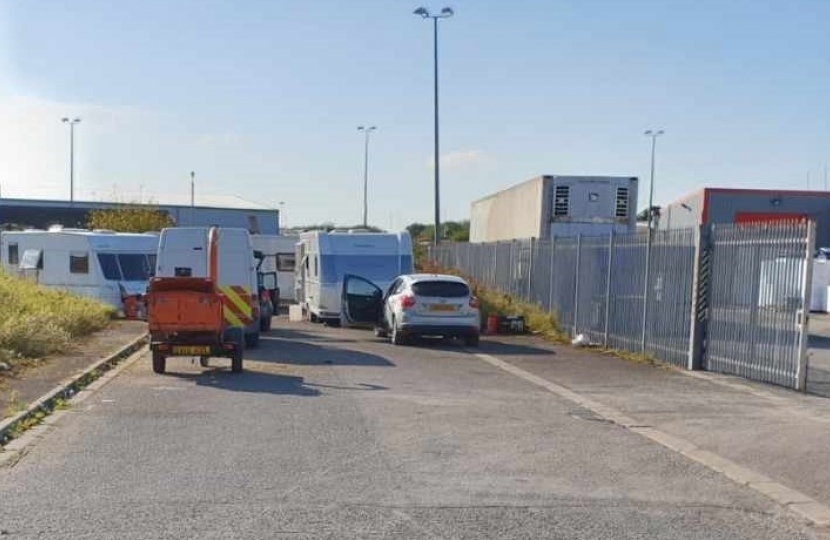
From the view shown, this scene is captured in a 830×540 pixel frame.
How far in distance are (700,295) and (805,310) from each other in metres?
3.03

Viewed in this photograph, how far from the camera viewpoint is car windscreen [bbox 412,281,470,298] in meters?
22.6

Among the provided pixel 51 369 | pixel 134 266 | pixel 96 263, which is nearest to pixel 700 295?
pixel 51 369

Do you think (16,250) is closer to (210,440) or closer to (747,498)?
(210,440)

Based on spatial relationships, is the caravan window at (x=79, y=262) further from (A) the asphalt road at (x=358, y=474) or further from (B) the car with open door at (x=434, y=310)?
(A) the asphalt road at (x=358, y=474)

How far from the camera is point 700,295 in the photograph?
17.3 meters

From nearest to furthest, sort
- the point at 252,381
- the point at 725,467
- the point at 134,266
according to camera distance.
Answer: the point at 725,467 → the point at 252,381 → the point at 134,266

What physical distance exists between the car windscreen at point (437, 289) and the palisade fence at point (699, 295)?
118 inches

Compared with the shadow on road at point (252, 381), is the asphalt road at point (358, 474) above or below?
above

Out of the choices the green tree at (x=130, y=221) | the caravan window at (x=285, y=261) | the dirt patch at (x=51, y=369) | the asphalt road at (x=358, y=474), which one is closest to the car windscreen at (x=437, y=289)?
the dirt patch at (x=51, y=369)

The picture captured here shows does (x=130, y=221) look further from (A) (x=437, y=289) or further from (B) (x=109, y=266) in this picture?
(A) (x=437, y=289)

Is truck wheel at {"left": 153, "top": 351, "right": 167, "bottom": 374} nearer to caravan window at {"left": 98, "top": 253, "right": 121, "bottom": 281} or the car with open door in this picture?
the car with open door

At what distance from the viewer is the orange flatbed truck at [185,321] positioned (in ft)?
52.8

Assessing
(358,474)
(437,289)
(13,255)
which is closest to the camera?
(358,474)

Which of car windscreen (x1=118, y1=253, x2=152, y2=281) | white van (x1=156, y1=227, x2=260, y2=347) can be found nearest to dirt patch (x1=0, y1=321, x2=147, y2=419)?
white van (x1=156, y1=227, x2=260, y2=347)
